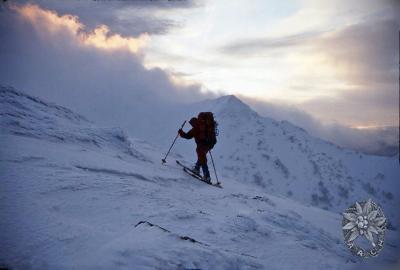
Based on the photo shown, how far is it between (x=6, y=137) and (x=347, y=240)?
345 inches

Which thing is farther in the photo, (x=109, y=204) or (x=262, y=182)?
(x=262, y=182)

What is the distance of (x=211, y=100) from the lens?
424 ft

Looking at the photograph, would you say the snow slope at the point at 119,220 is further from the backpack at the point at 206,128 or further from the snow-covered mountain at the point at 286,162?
the snow-covered mountain at the point at 286,162

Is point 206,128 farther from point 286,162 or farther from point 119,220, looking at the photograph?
point 286,162

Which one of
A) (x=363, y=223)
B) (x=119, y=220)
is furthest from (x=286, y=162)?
(x=119, y=220)

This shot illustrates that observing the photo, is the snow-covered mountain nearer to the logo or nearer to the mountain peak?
the mountain peak

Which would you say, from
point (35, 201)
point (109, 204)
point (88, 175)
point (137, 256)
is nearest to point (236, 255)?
point (137, 256)

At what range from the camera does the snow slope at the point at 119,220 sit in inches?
185

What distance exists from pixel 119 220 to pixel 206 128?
7975mm

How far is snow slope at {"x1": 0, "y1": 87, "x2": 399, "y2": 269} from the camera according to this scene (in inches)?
185

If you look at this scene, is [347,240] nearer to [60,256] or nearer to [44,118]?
[60,256]

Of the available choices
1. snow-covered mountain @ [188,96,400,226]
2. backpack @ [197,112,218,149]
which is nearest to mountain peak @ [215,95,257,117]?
snow-covered mountain @ [188,96,400,226]

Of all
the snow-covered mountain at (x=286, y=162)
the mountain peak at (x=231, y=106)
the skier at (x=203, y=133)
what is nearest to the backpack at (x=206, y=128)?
the skier at (x=203, y=133)

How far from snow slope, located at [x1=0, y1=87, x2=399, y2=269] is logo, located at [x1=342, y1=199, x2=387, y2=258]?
11.6 inches
